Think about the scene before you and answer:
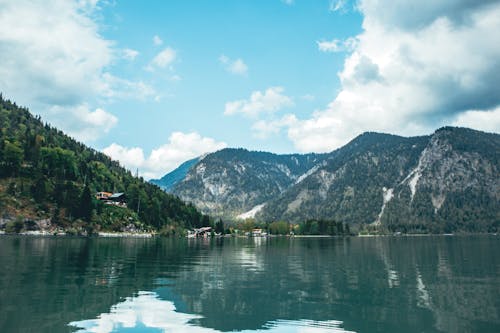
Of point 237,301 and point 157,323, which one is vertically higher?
point 157,323

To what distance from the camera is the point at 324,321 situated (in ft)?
95.5

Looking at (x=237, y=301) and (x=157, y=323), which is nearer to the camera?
(x=157, y=323)

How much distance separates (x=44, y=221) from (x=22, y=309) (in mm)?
168290

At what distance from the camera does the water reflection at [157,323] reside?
25.9 m

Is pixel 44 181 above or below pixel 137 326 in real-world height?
above

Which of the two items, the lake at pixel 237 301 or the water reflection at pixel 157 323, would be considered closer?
the water reflection at pixel 157 323

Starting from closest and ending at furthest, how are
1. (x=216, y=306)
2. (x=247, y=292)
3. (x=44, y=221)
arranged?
1. (x=216, y=306)
2. (x=247, y=292)
3. (x=44, y=221)

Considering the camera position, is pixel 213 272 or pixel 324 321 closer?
pixel 324 321

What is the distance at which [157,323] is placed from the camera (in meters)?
27.4

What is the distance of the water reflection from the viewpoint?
2594 centimetres

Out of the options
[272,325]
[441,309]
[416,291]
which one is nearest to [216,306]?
[272,325]

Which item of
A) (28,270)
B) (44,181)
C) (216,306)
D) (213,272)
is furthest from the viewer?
(44,181)

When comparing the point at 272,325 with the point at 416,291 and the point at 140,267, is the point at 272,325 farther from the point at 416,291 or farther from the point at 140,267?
the point at 140,267

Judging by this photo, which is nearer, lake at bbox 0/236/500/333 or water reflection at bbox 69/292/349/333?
water reflection at bbox 69/292/349/333
